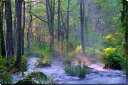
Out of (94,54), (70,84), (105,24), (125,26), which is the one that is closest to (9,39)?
(70,84)

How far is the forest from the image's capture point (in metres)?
13.2

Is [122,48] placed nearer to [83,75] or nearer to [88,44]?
[83,75]

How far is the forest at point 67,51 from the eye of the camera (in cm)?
1324

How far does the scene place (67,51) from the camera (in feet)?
103

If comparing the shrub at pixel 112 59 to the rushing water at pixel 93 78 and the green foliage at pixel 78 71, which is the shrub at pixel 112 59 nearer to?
the rushing water at pixel 93 78

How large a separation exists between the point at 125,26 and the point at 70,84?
4674mm

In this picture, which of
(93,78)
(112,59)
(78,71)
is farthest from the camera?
(112,59)

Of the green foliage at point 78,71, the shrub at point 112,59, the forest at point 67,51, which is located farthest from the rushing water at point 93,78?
the shrub at point 112,59

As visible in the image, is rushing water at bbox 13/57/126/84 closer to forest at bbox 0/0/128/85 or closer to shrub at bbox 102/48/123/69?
forest at bbox 0/0/128/85

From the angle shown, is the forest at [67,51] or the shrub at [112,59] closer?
the forest at [67,51]

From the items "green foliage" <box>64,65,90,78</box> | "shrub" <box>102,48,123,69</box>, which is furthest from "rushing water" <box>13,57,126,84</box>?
"shrub" <box>102,48,123,69</box>

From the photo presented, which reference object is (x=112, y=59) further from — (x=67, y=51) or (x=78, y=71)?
(x=67, y=51)

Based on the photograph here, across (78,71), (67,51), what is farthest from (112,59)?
(67,51)

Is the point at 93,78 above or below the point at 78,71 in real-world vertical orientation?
below
